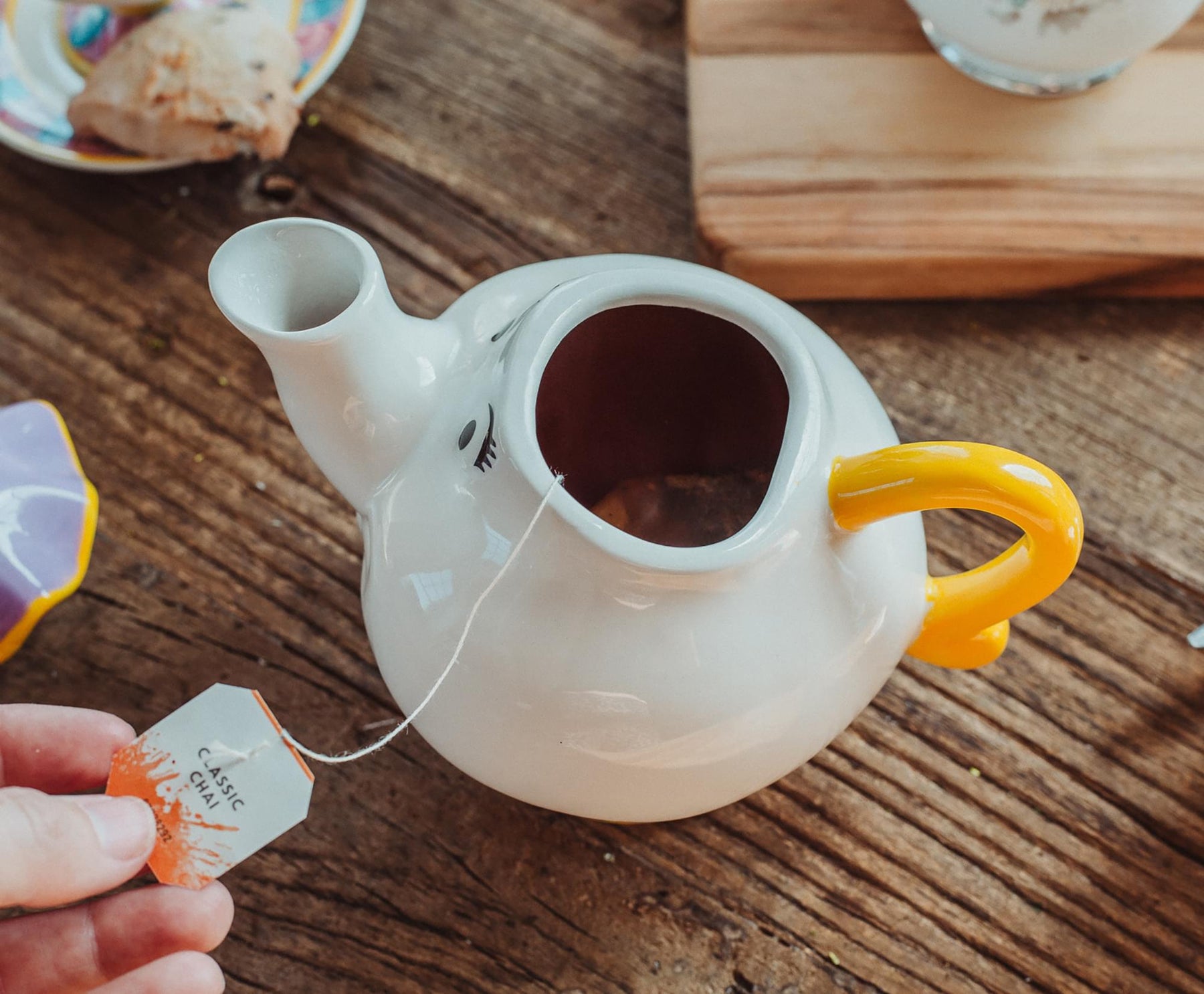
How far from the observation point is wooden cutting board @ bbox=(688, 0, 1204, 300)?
0.81 meters

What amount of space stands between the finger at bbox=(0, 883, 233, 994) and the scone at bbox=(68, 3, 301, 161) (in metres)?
0.57

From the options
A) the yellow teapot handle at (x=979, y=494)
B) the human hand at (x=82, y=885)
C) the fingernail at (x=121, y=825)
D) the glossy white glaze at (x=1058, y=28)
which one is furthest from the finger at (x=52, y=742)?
the glossy white glaze at (x=1058, y=28)

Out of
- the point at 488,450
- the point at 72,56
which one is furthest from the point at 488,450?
the point at 72,56

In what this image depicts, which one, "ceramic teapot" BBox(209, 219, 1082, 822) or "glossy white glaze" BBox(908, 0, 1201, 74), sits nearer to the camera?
"ceramic teapot" BBox(209, 219, 1082, 822)

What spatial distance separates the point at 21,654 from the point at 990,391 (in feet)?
2.42

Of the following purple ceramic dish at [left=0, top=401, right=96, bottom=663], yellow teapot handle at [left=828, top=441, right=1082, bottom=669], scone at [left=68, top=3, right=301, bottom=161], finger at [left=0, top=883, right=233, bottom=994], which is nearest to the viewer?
yellow teapot handle at [left=828, top=441, right=1082, bottom=669]

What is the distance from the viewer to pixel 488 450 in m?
0.51

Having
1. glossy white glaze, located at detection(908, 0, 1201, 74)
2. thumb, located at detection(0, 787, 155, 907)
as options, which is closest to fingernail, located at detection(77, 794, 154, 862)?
thumb, located at detection(0, 787, 155, 907)

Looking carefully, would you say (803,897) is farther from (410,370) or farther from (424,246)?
(424,246)

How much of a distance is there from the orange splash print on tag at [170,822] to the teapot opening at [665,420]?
0.87 ft

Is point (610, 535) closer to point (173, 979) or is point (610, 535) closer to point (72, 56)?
point (173, 979)

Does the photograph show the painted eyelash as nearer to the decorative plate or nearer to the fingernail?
the fingernail

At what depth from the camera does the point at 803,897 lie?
0.68 m

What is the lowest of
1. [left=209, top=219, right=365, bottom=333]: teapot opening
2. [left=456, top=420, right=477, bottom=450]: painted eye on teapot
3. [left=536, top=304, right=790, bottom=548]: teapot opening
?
[left=536, top=304, right=790, bottom=548]: teapot opening
